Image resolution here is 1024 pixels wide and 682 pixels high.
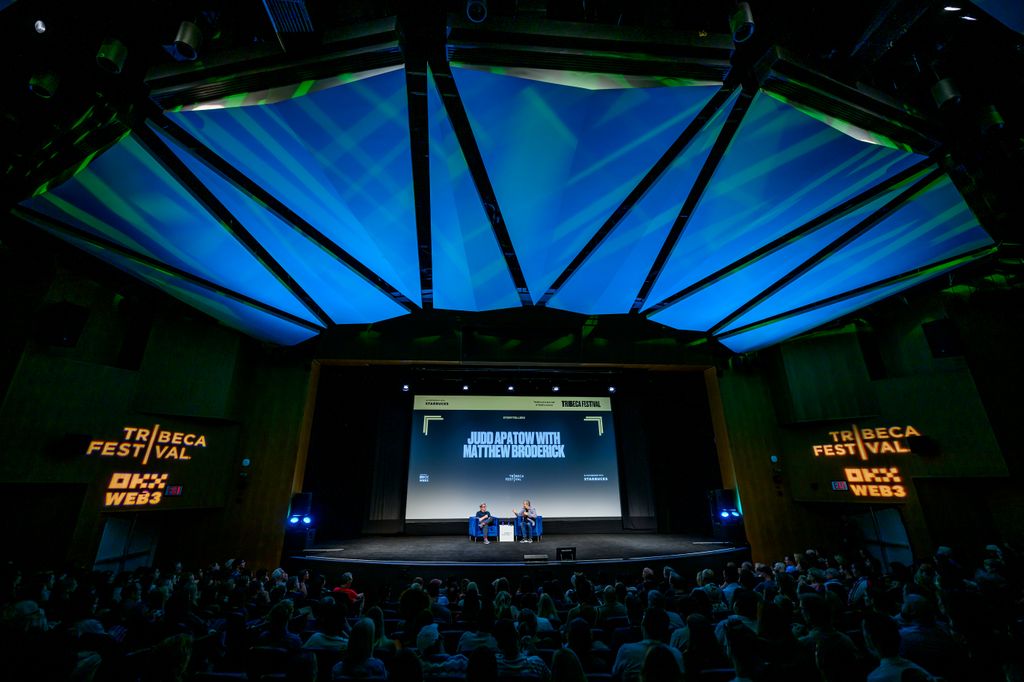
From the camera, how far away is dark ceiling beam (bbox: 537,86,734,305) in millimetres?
4065

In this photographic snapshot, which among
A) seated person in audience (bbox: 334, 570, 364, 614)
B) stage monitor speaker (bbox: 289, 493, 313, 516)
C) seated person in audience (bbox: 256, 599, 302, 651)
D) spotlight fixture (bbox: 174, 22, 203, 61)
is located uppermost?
spotlight fixture (bbox: 174, 22, 203, 61)

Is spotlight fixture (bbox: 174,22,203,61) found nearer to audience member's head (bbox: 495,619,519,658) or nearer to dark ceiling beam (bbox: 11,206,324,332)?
dark ceiling beam (bbox: 11,206,324,332)

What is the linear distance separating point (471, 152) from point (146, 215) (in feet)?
14.7

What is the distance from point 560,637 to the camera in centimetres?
374

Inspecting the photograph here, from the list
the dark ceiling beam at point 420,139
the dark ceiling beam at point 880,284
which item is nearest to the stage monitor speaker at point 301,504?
the dark ceiling beam at point 420,139

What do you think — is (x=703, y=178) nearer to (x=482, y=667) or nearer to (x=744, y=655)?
(x=744, y=655)

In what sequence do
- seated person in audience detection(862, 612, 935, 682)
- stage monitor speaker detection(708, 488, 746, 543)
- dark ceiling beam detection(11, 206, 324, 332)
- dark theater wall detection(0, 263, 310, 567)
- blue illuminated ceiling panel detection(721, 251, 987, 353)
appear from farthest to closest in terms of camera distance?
stage monitor speaker detection(708, 488, 746, 543)
blue illuminated ceiling panel detection(721, 251, 987, 353)
dark theater wall detection(0, 263, 310, 567)
dark ceiling beam detection(11, 206, 324, 332)
seated person in audience detection(862, 612, 935, 682)

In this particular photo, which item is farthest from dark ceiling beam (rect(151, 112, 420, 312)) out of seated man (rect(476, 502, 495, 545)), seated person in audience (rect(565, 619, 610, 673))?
seated man (rect(476, 502, 495, 545))

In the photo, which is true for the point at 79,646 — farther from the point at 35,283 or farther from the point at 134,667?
the point at 35,283

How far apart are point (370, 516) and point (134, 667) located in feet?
33.4

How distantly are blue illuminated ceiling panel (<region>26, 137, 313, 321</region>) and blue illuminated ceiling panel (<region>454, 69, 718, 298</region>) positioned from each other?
3.83 metres

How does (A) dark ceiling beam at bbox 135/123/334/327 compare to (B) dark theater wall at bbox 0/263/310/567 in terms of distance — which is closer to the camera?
(A) dark ceiling beam at bbox 135/123/334/327

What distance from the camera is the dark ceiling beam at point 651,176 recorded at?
13.3ft

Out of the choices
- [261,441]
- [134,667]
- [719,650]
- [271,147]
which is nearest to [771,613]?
[719,650]
